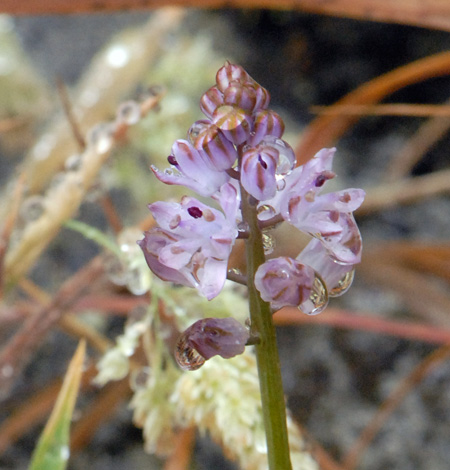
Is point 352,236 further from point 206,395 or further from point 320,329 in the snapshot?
point 320,329

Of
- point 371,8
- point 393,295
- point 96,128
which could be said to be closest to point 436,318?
point 393,295

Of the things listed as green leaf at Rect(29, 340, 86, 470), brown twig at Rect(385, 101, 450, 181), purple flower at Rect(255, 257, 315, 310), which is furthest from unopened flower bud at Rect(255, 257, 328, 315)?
brown twig at Rect(385, 101, 450, 181)

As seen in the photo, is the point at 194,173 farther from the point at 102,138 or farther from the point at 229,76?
the point at 102,138

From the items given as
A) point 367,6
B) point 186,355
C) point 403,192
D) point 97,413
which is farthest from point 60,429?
point 403,192

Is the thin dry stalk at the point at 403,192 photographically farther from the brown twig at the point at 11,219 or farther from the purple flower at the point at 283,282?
the purple flower at the point at 283,282

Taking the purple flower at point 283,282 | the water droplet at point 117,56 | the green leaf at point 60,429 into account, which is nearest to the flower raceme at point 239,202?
the purple flower at point 283,282
